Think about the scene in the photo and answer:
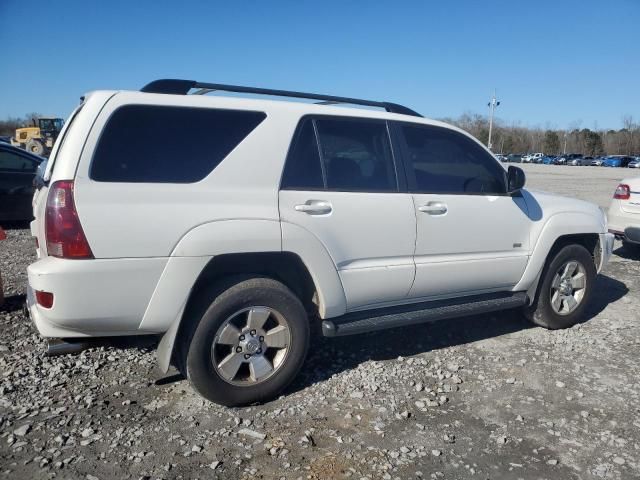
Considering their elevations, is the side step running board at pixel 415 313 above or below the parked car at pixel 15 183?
below

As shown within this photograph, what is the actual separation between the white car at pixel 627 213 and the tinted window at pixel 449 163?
4.13 metres

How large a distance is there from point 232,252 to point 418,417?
158 centimetres

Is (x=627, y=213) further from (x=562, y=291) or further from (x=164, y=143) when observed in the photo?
(x=164, y=143)

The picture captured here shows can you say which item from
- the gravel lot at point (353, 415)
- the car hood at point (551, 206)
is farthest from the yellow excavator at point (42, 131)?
the car hood at point (551, 206)

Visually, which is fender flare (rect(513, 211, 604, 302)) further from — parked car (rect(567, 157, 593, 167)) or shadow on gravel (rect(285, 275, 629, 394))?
parked car (rect(567, 157, 593, 167))

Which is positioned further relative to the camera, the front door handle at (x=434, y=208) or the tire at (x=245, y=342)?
the front door handle at (x=434, y=208)

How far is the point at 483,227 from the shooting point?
4078 mm

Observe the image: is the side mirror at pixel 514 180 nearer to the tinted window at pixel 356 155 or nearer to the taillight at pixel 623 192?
the tinted window at pixel 356 155

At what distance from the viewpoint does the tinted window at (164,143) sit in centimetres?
284

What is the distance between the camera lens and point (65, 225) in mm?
2691

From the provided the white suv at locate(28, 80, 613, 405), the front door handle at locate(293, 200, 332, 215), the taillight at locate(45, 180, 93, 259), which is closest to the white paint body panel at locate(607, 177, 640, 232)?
the white suv at locate(28, 80, 613, 405)

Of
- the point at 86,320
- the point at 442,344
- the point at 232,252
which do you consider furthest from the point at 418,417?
the point at 86,320

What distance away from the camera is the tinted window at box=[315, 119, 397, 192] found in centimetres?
352

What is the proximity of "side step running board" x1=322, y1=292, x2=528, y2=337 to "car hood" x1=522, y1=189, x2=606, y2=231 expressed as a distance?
0.74 metres
